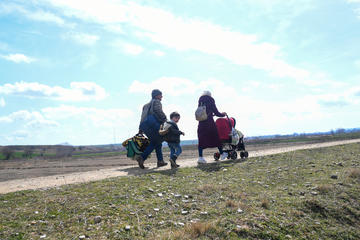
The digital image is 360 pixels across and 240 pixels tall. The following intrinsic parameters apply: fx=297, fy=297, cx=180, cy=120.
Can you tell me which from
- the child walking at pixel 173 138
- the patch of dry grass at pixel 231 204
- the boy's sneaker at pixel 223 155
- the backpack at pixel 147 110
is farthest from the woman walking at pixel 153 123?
the patch of dry grass at pixel 231 204

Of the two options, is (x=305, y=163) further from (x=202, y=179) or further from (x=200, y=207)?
(x=200, y=207)

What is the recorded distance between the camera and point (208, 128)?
11594 mm

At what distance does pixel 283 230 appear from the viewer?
213 inches

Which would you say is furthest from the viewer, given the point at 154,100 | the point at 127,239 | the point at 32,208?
the point at 154,100

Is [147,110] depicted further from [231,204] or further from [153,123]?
[231,204]

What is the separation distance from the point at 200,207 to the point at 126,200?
1.46 m

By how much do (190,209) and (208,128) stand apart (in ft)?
20.2

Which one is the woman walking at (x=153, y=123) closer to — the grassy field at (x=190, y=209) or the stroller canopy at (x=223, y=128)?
the grassy field at (x=190, y=209)

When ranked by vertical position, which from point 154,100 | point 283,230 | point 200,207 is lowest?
point 283,230

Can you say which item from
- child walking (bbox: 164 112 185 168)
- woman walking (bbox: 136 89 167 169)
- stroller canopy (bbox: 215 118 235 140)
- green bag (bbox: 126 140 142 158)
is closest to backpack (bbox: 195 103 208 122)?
stroller canopy (bbox: 215 118 235 140)

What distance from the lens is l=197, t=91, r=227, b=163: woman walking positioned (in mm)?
11554

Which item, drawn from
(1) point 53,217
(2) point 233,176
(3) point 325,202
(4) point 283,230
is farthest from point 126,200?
(3) point 325,202

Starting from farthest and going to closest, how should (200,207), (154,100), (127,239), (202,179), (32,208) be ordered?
1. (154,100)
2. (202,179)
3. (200,207)
4. (32,208)
5. (127,239)

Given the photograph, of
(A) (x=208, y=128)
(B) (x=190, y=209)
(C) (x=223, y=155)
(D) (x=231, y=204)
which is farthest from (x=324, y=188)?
(C) (x=223, y=155)
